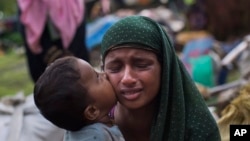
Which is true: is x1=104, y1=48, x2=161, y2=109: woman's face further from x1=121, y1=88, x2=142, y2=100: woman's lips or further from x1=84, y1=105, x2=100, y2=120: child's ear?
x1=84, y1=105, x2=100, y2=120: child's ear

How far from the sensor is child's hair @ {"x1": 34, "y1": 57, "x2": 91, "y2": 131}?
2033mm

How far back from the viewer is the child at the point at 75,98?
204 centimetres

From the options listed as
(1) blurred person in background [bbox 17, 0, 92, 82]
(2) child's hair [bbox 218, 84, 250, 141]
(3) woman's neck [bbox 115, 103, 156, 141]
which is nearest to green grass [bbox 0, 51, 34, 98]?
(1) blurred person in background [bbox 17, 0, 92, 82]

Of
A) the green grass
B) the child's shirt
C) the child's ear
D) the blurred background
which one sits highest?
the child's ear

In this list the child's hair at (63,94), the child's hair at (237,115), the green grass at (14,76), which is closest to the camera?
the child's hair at (63,94)

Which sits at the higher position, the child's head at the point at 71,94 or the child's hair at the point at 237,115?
the child's head at the point at 71,94

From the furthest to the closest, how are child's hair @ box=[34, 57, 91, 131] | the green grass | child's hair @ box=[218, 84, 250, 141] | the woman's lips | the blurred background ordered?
the green grass, the blurred background, child's hair @ box=[218, 84, 250, 141], the woman's lips, child's hair @ box=[34, 57, 91, 131]

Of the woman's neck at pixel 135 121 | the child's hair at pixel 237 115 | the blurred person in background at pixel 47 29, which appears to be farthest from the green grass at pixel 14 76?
the woman's neck at pixel 135 121

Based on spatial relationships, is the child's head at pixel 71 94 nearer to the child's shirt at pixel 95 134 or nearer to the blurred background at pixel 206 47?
the child's shirt at pixel 95 134

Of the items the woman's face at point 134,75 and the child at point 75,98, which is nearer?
the child at point 75,98

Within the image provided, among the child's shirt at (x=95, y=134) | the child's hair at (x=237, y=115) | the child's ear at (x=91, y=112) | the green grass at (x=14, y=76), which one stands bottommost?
the green grass at (x=14, y=76)

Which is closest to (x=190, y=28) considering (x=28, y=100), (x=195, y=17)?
(x=195, y=17)

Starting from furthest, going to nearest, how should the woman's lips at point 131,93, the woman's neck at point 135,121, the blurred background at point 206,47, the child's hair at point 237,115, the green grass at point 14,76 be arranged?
the green grass at point 14,76
the blurred background at point 206,47
the child's hair at point 237,115
the woman's neck at point 135,121
the woman's lips at point 131,93

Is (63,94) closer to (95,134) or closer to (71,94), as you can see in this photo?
(71,94)
